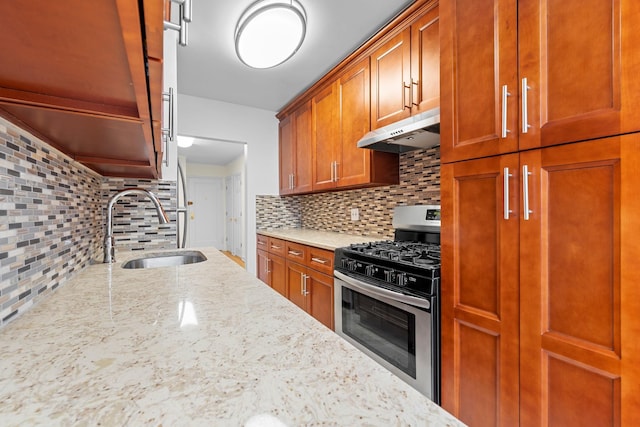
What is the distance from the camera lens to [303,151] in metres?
3.22

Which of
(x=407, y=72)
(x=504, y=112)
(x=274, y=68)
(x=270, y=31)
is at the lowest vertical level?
(x=504, y=112)

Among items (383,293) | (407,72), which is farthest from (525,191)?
(407,72)

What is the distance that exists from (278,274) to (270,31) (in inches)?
87.7

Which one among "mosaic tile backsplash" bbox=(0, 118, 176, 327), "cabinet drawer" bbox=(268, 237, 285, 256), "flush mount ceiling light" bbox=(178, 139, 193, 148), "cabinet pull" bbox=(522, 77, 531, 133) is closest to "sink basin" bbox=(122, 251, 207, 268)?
"mosaic tile backsplash" bbox=(0, 118, 176, 327)

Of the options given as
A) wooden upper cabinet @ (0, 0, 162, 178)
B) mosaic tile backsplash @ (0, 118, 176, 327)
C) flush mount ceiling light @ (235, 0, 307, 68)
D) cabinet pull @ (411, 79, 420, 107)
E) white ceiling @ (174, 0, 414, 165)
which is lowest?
mosaic tile backsplash @ (0, 118, 176, 327)

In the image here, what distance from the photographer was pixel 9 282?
68 centimetres

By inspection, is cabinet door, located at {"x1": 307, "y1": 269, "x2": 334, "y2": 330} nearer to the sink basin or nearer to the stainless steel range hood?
the sink basin

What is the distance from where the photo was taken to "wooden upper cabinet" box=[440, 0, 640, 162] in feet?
2.72

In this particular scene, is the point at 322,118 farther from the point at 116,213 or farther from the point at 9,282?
the point at 9,282

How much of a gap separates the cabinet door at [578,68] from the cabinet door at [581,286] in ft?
0.20

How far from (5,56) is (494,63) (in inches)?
55.3

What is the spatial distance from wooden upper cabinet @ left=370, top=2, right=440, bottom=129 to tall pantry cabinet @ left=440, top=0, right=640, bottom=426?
0.44 m

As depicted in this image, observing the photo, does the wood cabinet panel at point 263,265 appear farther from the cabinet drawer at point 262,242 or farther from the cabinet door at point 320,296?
the cabinet door at point 320,296

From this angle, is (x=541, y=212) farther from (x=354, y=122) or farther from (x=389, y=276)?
(x=354, y=122)
